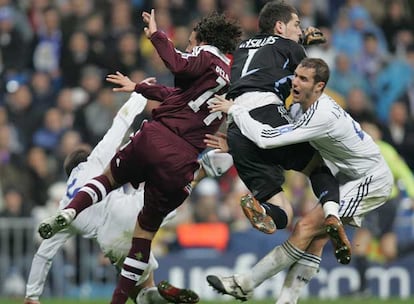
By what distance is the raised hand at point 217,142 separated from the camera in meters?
11.6

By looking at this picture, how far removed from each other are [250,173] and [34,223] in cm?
633

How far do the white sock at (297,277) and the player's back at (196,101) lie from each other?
133cm

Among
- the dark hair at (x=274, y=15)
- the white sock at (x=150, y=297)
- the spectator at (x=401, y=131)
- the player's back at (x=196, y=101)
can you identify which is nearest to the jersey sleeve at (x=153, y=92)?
the player's back at (x=196, y=101)

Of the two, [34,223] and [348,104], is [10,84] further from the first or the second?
[348,104]

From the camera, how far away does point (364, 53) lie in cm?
2022

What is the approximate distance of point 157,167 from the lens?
11461 millimetres

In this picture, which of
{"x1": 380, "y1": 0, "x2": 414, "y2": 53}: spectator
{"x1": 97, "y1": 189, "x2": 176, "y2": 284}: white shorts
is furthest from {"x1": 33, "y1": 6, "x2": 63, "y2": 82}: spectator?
{"x1": 97, "y1": 189, "x2": 176, "y2": 284}: white shorts

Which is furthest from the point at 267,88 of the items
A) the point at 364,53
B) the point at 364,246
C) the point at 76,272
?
the point at 364,53

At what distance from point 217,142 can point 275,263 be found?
1.16 metres

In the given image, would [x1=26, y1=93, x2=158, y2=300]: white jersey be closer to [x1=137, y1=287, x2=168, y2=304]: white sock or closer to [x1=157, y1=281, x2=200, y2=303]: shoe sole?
[x1=137, y1=287, x2=168, y2=304]: white sock

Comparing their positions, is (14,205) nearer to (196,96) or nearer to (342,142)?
(196,96)

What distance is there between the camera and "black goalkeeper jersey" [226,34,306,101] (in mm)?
11602

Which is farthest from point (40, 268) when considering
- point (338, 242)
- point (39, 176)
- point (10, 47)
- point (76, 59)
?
point (10, 47)

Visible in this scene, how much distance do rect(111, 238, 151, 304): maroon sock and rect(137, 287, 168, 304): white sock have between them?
475 millimetres
